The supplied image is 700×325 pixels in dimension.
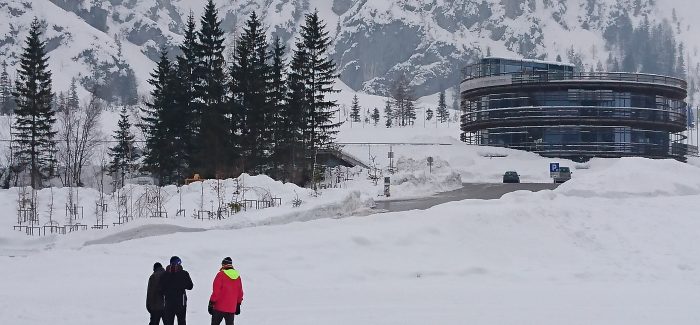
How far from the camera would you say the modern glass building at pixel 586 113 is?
77.9m

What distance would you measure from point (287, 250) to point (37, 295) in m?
7.47

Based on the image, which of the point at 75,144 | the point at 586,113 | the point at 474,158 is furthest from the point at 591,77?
the point at 75,144

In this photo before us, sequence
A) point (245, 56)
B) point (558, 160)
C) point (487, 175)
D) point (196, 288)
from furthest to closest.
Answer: point (558, 160) → point (487, 175) → point (245, 56) → point (196, 288)

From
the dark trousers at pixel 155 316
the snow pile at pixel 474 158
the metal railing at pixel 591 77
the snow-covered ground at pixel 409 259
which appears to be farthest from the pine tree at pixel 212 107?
the metal railing at pixel 591 77

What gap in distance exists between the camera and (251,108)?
1797 inches

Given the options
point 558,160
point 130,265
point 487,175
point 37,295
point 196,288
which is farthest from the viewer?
point 558,160

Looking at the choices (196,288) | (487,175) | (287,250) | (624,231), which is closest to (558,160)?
(487,175)

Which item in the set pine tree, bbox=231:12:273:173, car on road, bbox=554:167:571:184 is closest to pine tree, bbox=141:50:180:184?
pine tree, bbox=231:12:273:173

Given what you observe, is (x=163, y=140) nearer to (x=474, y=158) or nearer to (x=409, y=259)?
(x=409, y=259)

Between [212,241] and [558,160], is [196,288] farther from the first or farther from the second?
[558,160]

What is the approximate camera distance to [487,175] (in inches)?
2616

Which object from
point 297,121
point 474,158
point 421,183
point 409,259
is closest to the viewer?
point 409,259

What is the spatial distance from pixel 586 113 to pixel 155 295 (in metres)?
72.9

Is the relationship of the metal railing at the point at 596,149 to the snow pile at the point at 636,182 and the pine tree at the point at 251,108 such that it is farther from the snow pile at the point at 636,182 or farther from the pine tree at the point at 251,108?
the snow pile at the point at 636,182
